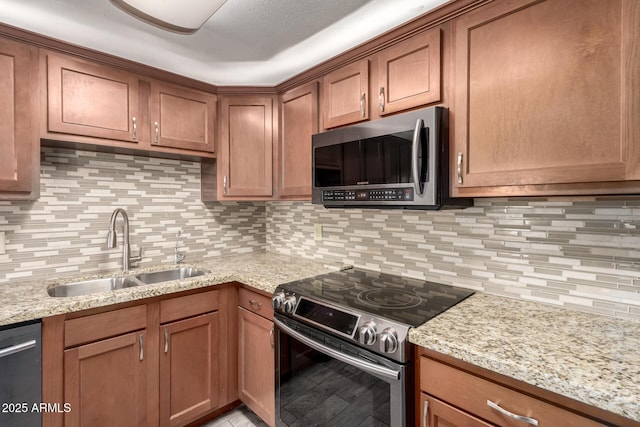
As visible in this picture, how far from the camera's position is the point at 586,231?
1242 mm

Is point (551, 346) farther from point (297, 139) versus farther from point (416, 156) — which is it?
point (297, 139)

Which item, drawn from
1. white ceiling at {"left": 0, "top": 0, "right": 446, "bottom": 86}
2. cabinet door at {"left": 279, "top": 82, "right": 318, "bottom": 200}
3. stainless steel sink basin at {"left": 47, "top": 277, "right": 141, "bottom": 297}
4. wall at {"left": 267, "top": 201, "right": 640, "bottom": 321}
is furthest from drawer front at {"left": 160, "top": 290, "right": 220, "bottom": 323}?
white ceiling at {"left": 0, "top": 0, "right": 446, "bottom": 86}

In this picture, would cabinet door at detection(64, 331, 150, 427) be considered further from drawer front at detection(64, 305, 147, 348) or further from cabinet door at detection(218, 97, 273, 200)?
cabinet door at detection(218, 97, 273, 200)

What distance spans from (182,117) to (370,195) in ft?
4.54

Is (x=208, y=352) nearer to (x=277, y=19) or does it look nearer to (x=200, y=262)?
(x=200, y=262)

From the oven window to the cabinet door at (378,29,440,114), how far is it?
3.96ft

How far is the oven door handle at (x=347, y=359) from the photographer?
111 centimetres

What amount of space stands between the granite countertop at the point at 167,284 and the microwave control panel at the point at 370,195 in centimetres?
53

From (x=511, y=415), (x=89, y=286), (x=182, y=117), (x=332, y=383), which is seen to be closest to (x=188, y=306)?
(x=89, y=286)

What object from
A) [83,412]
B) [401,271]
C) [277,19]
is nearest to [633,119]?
[401,271]

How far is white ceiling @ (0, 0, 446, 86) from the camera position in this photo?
1.43 m

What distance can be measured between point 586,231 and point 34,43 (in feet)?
8.75

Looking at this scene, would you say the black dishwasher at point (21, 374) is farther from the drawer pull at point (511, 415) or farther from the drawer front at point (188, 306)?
the drawer pull at point (511, 415)

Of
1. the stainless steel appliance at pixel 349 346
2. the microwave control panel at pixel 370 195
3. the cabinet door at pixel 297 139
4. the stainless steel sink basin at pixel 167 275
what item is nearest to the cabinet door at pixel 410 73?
the microwave control panel at pixel 370 195
